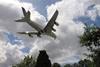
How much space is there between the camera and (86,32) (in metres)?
88.4

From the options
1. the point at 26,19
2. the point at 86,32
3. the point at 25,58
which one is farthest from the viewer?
the point at 25,58

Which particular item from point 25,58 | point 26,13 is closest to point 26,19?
point 26,13

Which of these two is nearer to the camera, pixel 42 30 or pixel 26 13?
pixel 42 30

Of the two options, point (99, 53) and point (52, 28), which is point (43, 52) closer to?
point (52, 28)

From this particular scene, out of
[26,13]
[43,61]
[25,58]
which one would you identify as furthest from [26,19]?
[25,58]

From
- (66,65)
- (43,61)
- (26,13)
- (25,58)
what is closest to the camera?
(43,61)

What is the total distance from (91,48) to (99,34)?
5007 mm

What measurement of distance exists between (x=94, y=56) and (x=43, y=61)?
96.6 feet

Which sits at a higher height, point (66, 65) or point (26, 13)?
point (66, 65)

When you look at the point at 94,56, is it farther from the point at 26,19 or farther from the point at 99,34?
the point at 26,19

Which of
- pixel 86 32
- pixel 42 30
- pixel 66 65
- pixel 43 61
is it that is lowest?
pixel 43 61

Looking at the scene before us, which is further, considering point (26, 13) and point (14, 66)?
point (14, 66)

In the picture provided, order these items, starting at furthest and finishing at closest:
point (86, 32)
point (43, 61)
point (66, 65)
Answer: point (66, 65) → point (86, 32) → point (43, 61)

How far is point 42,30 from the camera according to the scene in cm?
6216
